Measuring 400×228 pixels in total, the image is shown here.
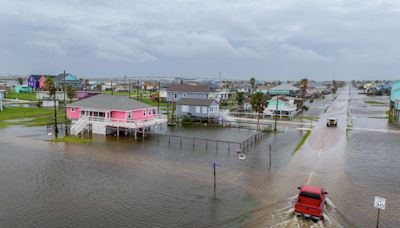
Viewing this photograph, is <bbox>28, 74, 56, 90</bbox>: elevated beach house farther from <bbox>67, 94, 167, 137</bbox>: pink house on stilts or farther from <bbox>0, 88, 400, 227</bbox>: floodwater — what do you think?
<bbox>0, 88, 400, 227</bbox>: floodwater

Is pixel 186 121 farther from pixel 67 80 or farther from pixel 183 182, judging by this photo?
pixel 67 80

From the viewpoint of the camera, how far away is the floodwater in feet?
57.6

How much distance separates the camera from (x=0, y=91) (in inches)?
2502

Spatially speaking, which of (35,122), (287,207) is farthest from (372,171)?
(35,122)

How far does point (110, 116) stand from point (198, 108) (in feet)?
58.9

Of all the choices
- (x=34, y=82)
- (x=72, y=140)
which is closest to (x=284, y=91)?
(x=34, y=82)

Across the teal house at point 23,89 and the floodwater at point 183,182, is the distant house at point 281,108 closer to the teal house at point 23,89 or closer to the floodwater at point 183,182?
the floodwater at point 183,182

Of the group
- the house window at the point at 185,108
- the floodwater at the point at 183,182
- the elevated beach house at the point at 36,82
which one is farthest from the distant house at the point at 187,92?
the elevated beach house at the point at 36,82

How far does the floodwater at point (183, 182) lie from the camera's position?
17.6m

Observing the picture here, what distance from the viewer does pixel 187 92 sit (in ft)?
242

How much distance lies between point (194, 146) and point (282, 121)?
93.5 feet

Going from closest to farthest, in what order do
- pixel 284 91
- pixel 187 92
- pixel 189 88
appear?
pixel 187 92, pixel 189 88, pixel 284 91

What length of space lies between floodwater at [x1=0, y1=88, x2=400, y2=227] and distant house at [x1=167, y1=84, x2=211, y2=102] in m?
34.6

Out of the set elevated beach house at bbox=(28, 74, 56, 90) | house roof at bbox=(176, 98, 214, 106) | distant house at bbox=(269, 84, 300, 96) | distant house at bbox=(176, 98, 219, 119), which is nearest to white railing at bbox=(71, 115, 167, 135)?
distant house at bbox=(176, 98, 219, 119)
